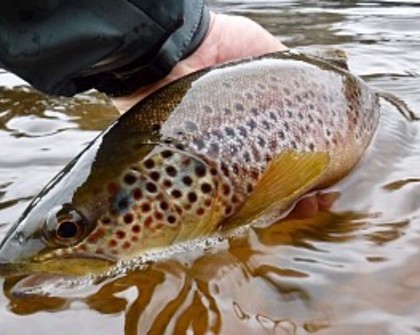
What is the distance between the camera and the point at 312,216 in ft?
6.55

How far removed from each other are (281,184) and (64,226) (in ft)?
1.75

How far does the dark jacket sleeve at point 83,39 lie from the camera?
6.33ft

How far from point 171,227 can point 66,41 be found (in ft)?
1.82

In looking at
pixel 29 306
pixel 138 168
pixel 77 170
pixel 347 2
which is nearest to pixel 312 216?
pixel 138 168

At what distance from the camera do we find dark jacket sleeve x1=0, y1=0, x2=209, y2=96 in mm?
1930

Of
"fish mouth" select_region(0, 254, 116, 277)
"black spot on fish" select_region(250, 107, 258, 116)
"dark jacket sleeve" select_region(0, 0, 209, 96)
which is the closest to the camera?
"fish mouth" select_region(0, 254, 116, 277)

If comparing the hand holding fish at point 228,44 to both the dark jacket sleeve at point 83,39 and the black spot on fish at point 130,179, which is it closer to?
the dark jacket sleeve at point 83,39

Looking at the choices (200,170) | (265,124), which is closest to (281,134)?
(265,124)

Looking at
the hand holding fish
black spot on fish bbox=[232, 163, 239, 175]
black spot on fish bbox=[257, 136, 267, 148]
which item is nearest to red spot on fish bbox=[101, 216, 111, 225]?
black spot on fish bbox=[232, 163, 239, 175]

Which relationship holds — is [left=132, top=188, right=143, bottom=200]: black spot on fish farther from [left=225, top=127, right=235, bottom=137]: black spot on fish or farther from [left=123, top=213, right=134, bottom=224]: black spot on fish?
[left=225, top=127, right=235, bottom=137]: black spot on fish

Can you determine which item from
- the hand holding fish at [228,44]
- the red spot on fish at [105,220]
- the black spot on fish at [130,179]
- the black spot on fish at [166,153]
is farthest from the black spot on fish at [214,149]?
the hand holding fish at [228,44]

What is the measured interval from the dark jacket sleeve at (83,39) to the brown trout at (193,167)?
16cm

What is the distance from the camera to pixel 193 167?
188 centimetres

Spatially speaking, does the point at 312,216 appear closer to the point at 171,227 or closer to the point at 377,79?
the point at 171,227
